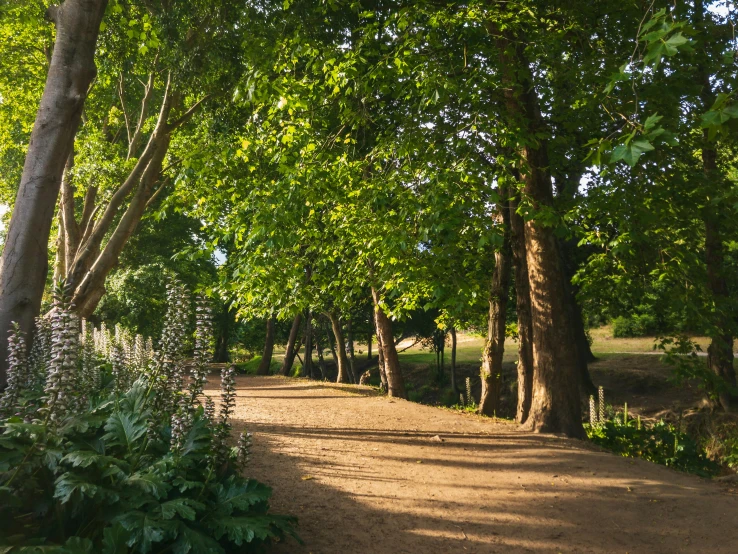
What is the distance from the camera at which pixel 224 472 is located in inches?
170

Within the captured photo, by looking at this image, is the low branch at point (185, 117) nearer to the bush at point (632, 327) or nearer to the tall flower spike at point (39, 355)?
the tall flower spike at point (39, 355)

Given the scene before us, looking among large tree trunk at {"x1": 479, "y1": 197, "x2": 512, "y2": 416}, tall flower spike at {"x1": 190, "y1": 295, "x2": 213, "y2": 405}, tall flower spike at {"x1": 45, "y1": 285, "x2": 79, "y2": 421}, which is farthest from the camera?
large tree trunk at {"x1": 479, "y1": 197, "x2": 512, "y2": 416}

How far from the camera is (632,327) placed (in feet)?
116

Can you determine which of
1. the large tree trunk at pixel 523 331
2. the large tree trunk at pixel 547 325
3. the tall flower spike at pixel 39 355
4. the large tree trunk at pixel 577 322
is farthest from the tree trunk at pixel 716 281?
the tall flower spike at pixel 39 355

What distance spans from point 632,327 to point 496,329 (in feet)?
86.2

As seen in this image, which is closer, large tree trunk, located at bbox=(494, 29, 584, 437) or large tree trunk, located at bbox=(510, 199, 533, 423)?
large tree trunk, located at bbox=(494, 29, 584, 437)

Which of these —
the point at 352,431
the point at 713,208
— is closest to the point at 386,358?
the point at 352,431

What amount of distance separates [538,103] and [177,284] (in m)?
9.01

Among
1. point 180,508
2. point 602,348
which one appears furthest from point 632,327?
point 180,508

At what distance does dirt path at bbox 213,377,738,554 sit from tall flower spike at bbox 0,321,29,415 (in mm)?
2319

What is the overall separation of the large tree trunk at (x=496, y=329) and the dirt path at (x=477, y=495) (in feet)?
10.6

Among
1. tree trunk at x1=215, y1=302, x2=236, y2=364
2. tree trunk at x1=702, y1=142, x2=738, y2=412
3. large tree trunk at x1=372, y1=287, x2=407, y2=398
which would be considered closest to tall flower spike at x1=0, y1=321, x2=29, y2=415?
large tree trunk at x1=372, y1=287, x2=407, y2=398

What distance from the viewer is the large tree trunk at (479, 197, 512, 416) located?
42.3ft

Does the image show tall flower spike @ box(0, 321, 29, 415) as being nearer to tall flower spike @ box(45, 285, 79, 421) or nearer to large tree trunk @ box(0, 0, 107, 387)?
large tree trunk @ box(0, 0, 107, 387)
